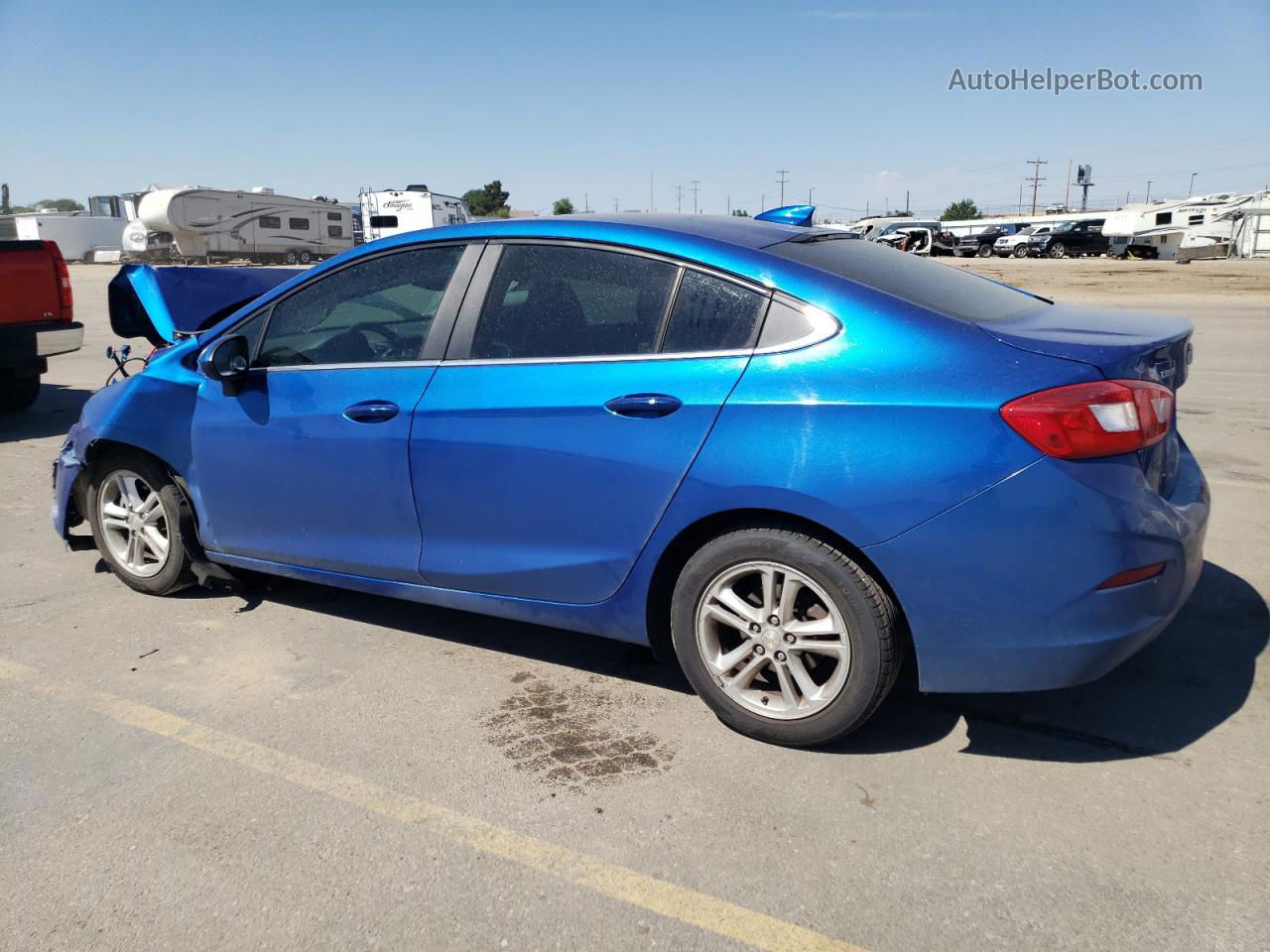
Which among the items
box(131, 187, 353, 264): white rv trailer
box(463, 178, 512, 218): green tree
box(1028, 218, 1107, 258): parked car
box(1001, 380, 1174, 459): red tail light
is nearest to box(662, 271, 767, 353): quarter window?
box(1001, 380, 1174, 459): red tail light

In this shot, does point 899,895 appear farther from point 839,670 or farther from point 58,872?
point 58,872

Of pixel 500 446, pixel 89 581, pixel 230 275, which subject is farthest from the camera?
pixel 230 275

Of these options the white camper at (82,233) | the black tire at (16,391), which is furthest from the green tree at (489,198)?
the black tire at (16,391)

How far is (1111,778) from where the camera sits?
3.08m

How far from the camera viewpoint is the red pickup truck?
8602mm

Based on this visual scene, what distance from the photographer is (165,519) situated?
4.66 m

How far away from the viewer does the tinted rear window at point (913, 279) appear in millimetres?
3293

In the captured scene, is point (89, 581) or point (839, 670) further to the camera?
point (89, 581)

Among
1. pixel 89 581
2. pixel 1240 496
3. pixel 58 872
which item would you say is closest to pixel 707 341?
pixel 58 872

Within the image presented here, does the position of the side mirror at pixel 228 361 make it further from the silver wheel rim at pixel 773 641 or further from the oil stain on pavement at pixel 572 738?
the silver wheel rim at pixel 773 641

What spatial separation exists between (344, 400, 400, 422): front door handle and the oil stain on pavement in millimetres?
1102

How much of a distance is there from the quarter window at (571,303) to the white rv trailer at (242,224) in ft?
135

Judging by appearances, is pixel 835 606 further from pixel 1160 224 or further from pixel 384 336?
pixel 1160 224

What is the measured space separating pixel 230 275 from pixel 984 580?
4.63 metres
